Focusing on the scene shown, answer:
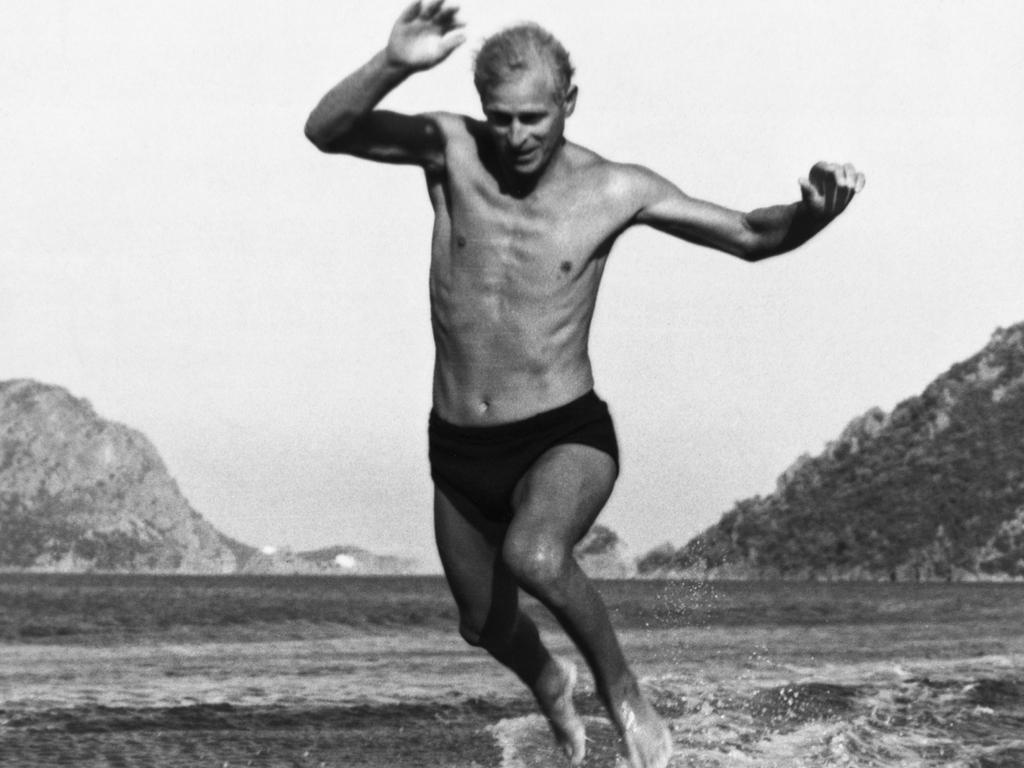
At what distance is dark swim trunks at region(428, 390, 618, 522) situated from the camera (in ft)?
22.6

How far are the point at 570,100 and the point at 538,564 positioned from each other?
5.23 ft

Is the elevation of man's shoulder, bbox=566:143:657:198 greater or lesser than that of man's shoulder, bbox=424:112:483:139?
lesser

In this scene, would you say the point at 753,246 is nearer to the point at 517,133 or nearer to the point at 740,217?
the point at 740,217

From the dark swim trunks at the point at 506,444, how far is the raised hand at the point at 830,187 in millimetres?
Answer: 1056

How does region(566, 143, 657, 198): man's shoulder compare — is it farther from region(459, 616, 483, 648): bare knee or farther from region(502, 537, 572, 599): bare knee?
region(459, 616, 483, 648): bare knee

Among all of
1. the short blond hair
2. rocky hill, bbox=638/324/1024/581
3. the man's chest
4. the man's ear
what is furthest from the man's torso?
rocky hill, bbox=638/324/1024/581

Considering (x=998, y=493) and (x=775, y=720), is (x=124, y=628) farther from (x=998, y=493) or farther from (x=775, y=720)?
(x=998, y=493)

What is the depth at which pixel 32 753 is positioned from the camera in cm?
1419

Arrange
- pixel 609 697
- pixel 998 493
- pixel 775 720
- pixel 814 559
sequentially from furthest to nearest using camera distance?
pixel 814 559
pixel 998 493
pixel 775 720
pixel 609 697

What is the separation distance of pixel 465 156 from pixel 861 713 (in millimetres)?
11191

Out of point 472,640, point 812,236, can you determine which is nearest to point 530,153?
point 812,236

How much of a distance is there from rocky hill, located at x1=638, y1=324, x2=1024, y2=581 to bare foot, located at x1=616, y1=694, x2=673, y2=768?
158871mm

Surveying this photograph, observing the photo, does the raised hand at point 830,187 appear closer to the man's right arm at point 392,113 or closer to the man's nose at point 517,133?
the man's nose at point 517,133

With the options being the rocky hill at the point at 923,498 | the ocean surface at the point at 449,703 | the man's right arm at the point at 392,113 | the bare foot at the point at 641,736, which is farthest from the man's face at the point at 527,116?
the rocky hill at the point at 923,498
